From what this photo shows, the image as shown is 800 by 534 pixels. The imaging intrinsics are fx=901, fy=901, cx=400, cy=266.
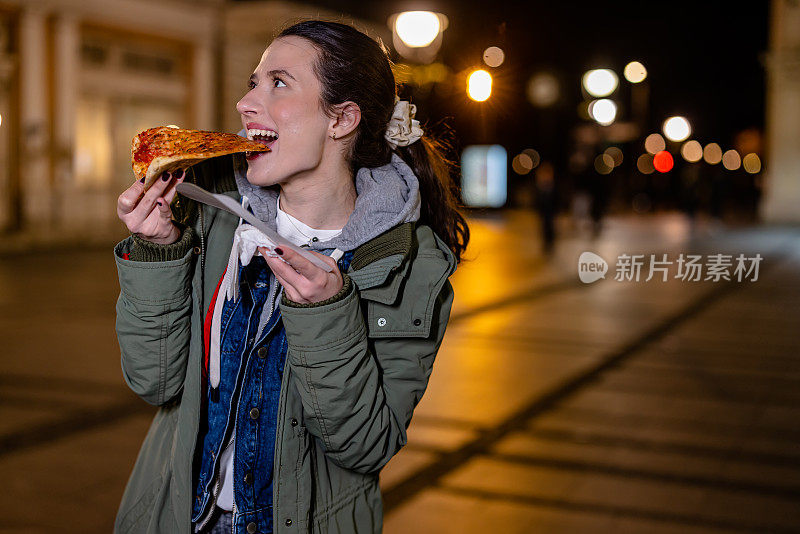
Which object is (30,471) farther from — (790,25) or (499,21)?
(790,25)

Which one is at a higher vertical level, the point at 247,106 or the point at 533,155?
the point at 533,155

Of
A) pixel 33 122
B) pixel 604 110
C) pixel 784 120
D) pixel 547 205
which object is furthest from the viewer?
pixel 784 120

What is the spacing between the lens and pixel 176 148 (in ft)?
6.40

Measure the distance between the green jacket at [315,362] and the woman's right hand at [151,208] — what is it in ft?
0.14

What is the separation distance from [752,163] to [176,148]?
192ft

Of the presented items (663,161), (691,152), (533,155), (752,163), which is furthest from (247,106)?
(752,163)

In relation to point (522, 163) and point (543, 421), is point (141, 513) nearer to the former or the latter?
point (543, 421)

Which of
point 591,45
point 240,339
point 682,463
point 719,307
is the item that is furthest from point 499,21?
point 591,45

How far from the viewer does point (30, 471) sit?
4.96m

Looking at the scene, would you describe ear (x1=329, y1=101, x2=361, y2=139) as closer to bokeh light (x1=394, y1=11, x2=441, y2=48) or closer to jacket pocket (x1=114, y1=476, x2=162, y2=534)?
jacket pocket (x1=114, y1=476, x2=162, y2=534)

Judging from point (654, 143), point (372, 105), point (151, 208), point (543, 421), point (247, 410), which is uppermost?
point (654, 143)

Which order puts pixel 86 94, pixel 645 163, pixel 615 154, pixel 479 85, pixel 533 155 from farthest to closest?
pixel 645 163
pixel 615 154
pixel 533 155
pixel 86 94
pixel 479 85

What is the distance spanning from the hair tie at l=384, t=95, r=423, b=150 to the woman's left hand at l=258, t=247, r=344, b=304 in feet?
→ 1.83

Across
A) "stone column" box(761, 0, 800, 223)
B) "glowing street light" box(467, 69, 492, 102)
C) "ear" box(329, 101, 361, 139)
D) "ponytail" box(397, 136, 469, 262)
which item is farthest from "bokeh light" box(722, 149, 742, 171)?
"ear" box(329, 101, 361, 139)
